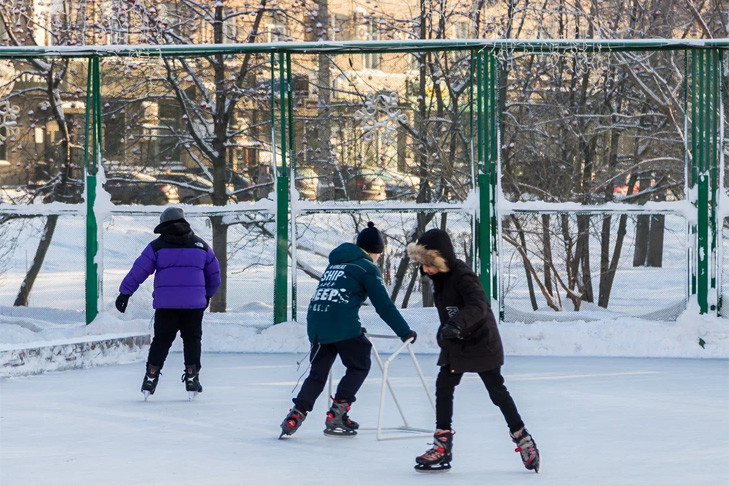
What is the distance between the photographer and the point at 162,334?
8305 mm

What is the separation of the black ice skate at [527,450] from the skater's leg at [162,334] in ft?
10.8

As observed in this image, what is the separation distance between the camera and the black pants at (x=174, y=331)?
8.28 meters

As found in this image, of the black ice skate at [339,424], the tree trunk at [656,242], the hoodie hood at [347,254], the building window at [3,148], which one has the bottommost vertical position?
the black ice skate at [339,424]

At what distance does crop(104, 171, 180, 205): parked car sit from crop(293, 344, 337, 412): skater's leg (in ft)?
16.4

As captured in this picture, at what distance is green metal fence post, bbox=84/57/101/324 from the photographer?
11383mm

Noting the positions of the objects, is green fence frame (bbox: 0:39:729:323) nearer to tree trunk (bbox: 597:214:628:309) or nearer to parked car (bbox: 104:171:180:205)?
parked car (bbox: 104:171:180:205)

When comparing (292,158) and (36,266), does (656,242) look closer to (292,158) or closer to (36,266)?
(292,158)

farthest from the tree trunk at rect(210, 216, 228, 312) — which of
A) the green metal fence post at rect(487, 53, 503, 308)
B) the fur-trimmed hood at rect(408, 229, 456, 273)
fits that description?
the fur-trimmed hood at rect(408, 229, 456, 273)

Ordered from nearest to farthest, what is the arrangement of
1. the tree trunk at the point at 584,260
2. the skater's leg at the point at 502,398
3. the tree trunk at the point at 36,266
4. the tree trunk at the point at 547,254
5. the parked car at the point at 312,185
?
the skater's leg at the point at 502,398 < the parked car at the point at 312,185 < the tree trunk at the point at 584,260 < the tree trunk at the point at 547,254 < the tree trunk at the point at 36,266

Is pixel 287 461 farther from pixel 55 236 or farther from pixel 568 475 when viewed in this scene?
pixel 55 236

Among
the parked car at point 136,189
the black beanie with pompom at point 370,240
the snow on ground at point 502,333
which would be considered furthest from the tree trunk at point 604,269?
the black beanie with pompom at point 370,240

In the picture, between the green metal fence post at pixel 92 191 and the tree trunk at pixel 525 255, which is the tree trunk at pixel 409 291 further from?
the green metal fence post at pixel 92 191

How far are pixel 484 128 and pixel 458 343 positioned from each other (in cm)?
562

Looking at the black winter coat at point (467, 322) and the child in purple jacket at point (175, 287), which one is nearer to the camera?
the black winter coat at point (467, 322)
